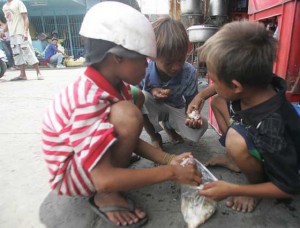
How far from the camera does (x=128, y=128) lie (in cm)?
117

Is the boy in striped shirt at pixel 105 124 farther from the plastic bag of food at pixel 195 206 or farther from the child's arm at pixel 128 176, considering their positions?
the plastic bag of food at pixel 195 206

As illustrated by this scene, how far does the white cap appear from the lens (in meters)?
1.09

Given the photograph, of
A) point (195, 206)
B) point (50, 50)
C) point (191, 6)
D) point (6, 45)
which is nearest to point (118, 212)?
point (195, 206)

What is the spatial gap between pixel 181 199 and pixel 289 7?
4.65 feet

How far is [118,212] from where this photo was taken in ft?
4.15

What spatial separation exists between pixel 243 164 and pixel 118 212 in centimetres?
60

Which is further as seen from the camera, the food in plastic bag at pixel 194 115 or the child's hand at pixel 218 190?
the food in plastic bag at pixel 194 115

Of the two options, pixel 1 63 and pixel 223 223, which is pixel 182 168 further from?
pixel 1 63

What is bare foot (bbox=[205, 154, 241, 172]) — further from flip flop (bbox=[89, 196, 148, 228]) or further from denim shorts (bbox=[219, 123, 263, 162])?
flip flop (bbox=[89, 196, 148, 228])

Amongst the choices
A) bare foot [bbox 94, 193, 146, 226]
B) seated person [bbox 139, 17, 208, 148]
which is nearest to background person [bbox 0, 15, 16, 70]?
seated person [bbox 139, 17, 208, 148]

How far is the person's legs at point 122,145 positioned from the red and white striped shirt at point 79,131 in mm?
52

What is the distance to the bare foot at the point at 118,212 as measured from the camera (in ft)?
4.07

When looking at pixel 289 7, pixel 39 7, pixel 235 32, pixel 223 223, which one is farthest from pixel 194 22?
pixel 39 7

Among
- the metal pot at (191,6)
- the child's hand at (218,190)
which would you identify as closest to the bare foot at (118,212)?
the child's hand at (218,190)
